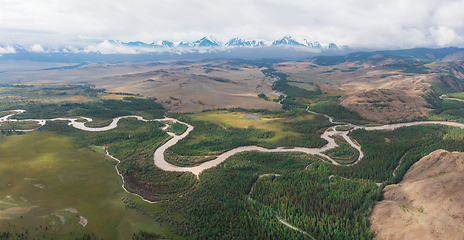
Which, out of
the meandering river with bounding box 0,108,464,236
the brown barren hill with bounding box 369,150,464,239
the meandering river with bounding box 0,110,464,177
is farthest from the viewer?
the meandering river with bounding box 0,110,464,177

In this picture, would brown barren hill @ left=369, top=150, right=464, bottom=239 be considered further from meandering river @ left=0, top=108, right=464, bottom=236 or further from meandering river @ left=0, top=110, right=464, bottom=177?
meandering river @ left=0, top=110, right=464, bottom=177

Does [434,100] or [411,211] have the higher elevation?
[434,100]

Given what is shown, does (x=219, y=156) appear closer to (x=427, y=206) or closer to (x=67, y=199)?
(x=67, y=199)

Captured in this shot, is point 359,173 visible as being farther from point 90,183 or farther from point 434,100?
point 434,100

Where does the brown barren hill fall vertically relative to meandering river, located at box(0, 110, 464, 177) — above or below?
above

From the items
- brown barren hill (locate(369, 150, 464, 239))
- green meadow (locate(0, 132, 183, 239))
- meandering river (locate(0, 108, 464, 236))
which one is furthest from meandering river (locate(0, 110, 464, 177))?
brown barren hill (locate(369, 150, 464, 239))

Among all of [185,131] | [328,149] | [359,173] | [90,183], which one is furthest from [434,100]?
[90,183]

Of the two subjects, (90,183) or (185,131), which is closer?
(90,183)

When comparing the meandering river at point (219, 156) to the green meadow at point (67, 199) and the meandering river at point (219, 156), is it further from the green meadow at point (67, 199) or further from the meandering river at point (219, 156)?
the green meadow at point (67, 199)
